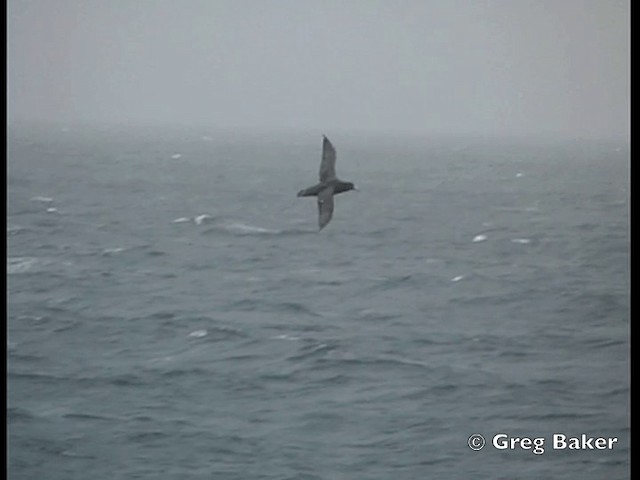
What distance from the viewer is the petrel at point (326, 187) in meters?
3.82

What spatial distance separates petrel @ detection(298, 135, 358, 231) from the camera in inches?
150

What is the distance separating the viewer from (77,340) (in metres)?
3.90

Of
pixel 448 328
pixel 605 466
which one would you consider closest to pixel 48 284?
pixel 448 328

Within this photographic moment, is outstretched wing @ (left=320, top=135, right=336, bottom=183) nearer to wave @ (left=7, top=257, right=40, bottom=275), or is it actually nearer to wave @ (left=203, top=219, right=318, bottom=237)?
wave @ (left=203, top=219, right=318, bottom=237)

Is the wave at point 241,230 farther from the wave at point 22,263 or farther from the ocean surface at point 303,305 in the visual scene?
the wave at point 22,263

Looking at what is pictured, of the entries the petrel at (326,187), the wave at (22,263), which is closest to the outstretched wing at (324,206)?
the petrel at (326,187)

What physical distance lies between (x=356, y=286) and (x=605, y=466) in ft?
4.03

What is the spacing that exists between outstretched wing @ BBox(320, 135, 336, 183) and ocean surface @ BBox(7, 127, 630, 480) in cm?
7

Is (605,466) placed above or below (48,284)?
below

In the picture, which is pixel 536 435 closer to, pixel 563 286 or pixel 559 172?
pixel 563 286

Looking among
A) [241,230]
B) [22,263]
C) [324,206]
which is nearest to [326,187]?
[324,206]

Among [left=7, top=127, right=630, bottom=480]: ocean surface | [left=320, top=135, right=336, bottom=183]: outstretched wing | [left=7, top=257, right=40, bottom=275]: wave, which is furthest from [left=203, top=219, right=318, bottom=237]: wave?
[left=7, top=257, right=40, bottom=275]: wave

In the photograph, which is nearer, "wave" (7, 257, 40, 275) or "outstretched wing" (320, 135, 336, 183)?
"outstretched wing" (320, 135, 336, 183)

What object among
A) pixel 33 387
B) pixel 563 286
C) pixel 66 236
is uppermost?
pixel 66 236
